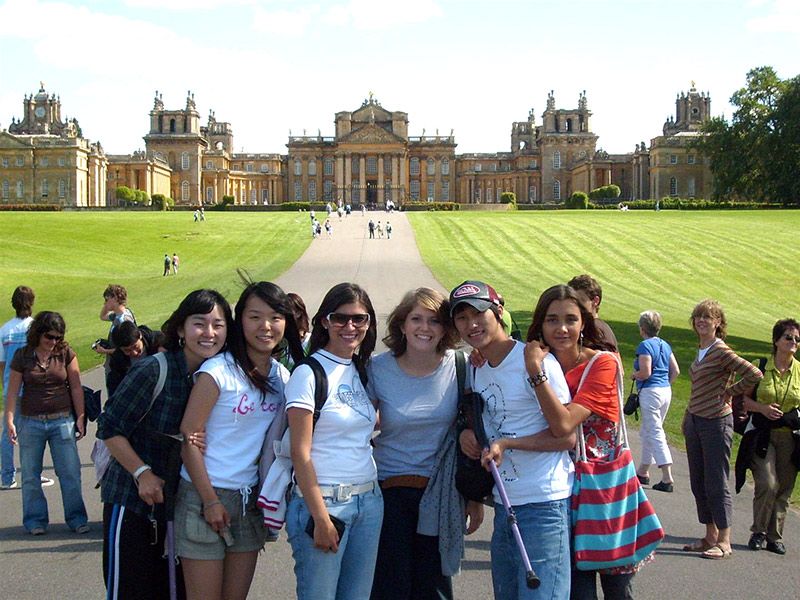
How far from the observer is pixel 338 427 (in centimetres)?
414

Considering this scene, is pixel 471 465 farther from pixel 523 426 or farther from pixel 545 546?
pixel 545 546

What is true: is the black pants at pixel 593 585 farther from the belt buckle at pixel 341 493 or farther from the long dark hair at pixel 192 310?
the long dark hair at pixel 192 310

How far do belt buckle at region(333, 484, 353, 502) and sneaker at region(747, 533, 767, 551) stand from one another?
4.29 meters

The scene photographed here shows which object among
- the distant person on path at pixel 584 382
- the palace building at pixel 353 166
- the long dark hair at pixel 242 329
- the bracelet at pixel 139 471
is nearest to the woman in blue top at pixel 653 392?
the distant person on path at pixel 584 382

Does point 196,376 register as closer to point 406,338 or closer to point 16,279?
point 406,338

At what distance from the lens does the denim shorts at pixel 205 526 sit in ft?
13.8

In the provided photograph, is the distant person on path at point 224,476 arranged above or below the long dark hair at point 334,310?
below

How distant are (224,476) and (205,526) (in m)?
0.25

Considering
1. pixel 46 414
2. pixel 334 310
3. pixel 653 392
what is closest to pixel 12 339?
pixel 46 414

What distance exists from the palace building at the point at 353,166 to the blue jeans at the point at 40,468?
97.6 m

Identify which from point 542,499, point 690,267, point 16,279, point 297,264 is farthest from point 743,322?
point 16,279

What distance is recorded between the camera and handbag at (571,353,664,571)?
4367 mm

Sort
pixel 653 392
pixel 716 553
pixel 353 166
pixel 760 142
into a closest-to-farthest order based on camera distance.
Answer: pixel 716 553 → pixel 653 392 → pixel 760 142 → pixel 353 166

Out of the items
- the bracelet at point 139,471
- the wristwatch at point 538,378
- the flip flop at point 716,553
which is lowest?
the flip flop at point 716,553
